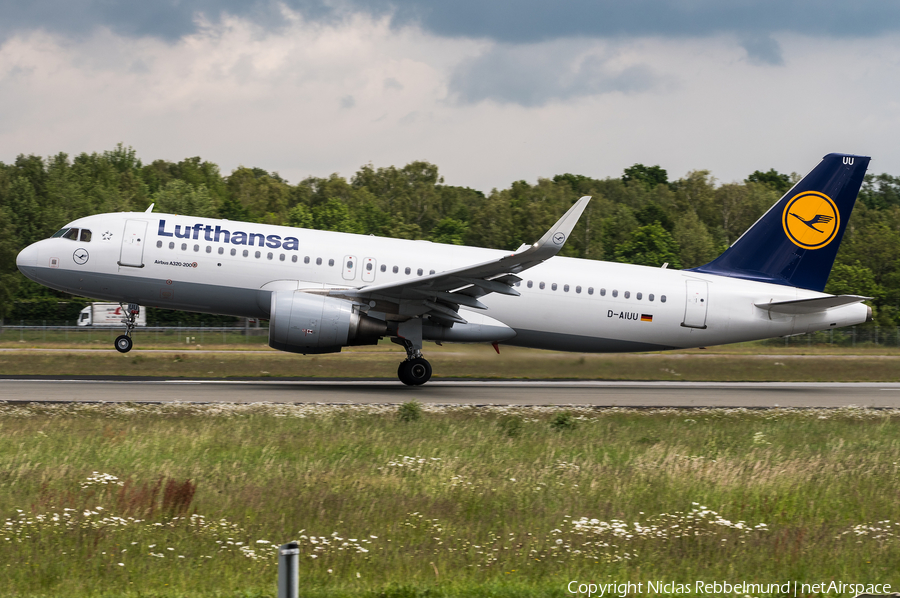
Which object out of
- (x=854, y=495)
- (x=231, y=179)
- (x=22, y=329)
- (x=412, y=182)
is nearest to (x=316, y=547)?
(x=854, y=495)

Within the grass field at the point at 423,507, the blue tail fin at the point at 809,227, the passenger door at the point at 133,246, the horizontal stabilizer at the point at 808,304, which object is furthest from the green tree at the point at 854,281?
the passenger door at the point at 133,246

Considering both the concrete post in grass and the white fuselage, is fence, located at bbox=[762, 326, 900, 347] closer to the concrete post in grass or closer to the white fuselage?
the white fuselage

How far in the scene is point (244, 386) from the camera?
22.1 m

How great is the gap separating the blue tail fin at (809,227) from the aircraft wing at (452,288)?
7320 millimetres

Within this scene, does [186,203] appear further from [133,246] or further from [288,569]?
[288,569]

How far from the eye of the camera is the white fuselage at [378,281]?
2183 cm

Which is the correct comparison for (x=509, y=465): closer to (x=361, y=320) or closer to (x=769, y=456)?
Result: (x=769, y=456)

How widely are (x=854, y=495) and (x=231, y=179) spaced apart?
402ft

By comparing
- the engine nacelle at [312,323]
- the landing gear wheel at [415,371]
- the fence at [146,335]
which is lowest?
the fence at [146,335]

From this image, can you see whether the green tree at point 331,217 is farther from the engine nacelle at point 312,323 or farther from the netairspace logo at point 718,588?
the netairspace logo at point 718,588

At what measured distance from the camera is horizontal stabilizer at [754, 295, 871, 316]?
879 inches

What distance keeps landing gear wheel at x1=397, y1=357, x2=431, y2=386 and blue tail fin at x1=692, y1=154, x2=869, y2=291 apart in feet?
30.4

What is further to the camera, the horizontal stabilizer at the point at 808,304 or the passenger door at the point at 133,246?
the horizontal stabilizer at the point at 808,304

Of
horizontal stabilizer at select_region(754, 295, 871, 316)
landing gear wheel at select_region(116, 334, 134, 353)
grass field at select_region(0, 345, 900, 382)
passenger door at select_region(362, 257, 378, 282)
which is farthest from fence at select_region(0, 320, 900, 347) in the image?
horizontal stabilizer at select_region(754, 295, 871, 316)
